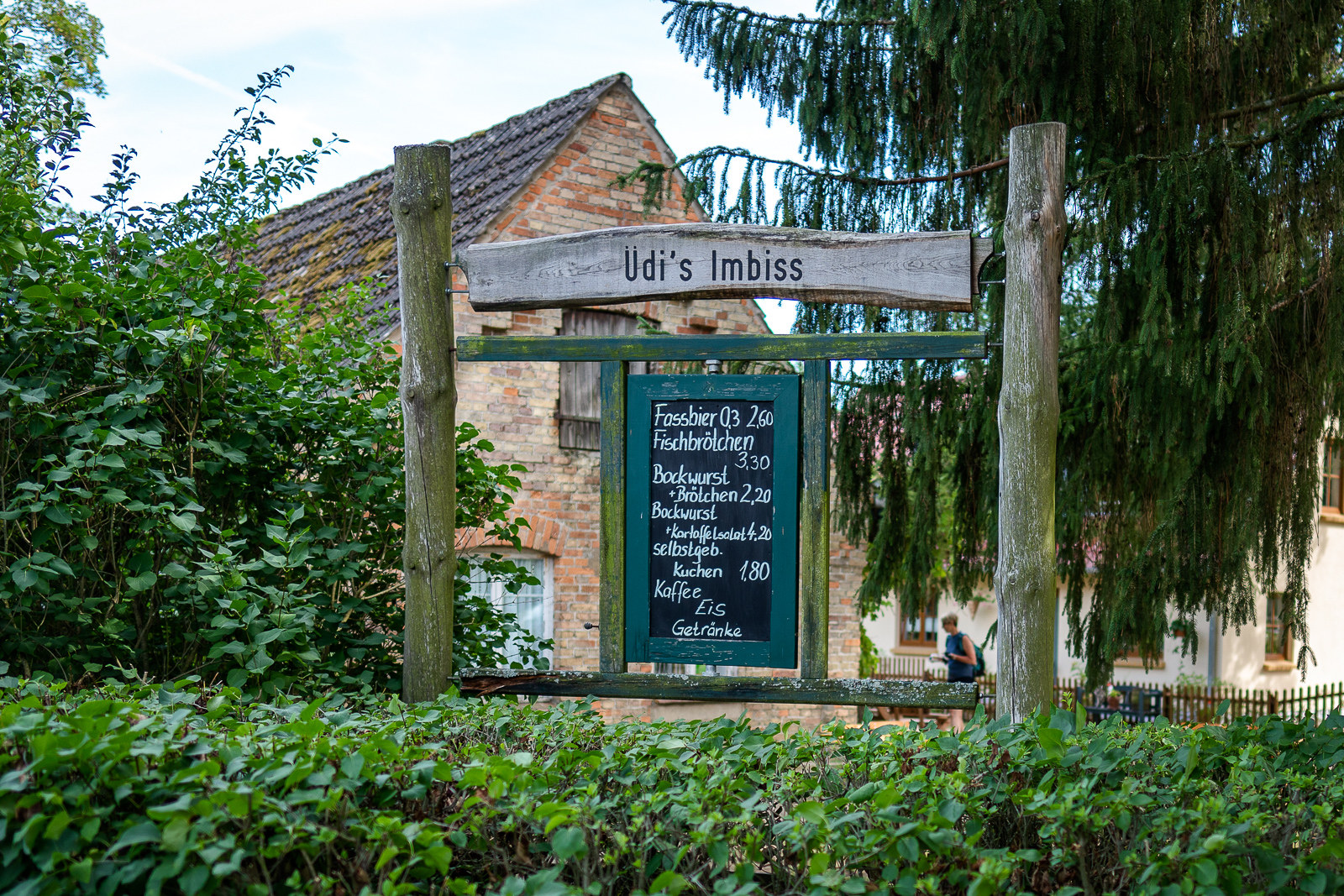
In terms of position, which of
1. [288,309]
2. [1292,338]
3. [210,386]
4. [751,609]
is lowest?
[751,609]

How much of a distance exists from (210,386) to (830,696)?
269 cm

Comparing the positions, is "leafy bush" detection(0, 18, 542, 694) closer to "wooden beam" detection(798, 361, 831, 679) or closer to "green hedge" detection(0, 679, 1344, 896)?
"green hedge" detection(0, 679, 1344, 896)

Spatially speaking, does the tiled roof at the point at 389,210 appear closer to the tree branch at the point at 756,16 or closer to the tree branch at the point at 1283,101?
the tree branch at the point at 756,16

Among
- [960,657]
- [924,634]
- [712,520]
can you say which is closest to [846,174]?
[712,520]

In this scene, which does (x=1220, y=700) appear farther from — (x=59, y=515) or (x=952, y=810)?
(x=59, y=515)

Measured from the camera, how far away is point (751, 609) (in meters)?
4.14

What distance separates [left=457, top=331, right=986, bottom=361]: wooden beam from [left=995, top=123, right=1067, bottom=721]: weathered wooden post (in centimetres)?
21

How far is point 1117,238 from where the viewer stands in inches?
216

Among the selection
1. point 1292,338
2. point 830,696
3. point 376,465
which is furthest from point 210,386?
point 1292,338

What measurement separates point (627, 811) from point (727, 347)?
212cm

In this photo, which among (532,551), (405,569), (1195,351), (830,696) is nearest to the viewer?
(830,696)

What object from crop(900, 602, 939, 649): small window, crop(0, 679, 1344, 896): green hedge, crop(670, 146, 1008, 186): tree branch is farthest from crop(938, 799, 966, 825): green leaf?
crop(900, 602, 939, 649): small window

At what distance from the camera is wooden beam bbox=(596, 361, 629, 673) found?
13.8 feet

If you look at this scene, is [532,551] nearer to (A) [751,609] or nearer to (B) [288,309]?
(B) [288,309]
